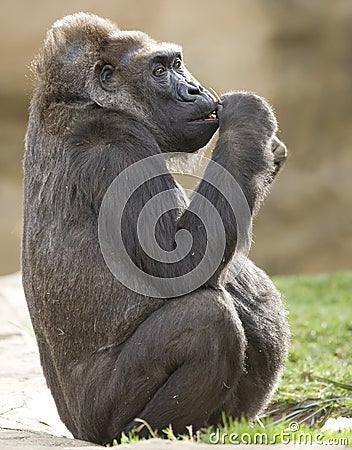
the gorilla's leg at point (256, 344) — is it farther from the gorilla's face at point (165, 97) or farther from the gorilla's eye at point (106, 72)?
the gorilla's eye at point (106, 72)

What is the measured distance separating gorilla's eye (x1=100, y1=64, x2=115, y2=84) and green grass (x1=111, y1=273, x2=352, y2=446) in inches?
67.3

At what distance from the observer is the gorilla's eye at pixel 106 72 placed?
420cm

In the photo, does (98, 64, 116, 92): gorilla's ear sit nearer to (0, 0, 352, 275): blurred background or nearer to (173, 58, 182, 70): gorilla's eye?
(173, 58, 182, 70): gorilla's eye

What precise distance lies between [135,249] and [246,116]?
83cm

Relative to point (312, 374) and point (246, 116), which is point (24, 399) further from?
point (246, 116)

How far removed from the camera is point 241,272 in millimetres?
4266

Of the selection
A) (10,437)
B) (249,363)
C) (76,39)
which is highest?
(76,39)

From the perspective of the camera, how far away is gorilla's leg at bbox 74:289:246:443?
3.59 meters

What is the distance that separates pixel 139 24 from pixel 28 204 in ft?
29.9

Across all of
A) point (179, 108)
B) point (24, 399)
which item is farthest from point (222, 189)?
point (24, 399)

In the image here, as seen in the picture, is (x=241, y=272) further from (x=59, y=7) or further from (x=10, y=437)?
(x=59, y=7)

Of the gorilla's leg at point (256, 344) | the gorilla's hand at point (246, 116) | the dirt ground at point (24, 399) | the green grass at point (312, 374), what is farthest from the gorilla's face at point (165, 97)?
the dirt ground at point (24, 399)

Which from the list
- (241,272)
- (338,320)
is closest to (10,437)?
(241,272)

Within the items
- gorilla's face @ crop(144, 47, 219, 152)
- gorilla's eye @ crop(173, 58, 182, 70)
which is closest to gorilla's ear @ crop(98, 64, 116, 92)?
gorilla's face @ crop(144, 47, 219, 152)
